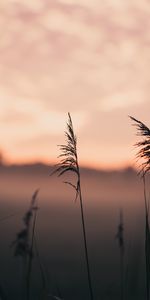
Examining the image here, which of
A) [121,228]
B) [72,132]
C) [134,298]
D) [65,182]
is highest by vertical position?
[72,132]

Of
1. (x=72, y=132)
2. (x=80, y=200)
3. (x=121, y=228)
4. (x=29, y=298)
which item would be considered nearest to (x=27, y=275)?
(x=29, y=298)

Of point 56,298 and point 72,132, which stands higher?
point 72,132

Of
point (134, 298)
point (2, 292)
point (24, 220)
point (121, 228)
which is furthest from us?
point (121, 228)

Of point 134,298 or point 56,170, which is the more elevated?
point 56,170

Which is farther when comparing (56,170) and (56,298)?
(56,170)

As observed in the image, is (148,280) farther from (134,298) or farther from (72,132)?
(72,132)

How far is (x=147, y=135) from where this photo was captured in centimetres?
710

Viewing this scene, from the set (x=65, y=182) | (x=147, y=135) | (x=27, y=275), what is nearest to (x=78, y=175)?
(x=65, y=182)

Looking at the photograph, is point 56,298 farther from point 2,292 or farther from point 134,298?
point 134,298

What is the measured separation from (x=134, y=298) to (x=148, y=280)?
83 cm

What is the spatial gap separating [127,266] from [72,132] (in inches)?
62.0

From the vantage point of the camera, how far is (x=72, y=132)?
7480 mm

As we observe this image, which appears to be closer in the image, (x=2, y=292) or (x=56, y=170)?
(x=2, y=292)

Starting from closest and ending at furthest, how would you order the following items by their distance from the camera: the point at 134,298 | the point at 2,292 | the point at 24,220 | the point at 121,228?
the point at 2,292 < the point at 24,220 < the point at 134,298 < the point at 121,228
